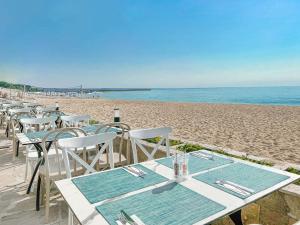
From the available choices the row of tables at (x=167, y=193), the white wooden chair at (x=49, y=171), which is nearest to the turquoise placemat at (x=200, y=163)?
the row of tables at (x=167, y=193)

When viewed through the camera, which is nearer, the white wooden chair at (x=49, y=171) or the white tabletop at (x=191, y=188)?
the white tabletop at (x=191, y=188)

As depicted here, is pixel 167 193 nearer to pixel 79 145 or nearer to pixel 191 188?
pixel 191 188

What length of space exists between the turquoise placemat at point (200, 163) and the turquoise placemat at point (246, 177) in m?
0.09

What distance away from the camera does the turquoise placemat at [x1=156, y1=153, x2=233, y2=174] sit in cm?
160

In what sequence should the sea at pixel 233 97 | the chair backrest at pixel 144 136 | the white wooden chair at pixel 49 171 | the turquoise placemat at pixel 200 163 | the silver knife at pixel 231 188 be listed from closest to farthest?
the silver knife at pixel 231 188, the turquoise placemat at pixel 200 163, the white wooden chair at pixel 49 171, the chair backrest at pixel 144 136, the sea at pixel 233 97

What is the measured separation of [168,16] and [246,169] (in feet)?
50.7

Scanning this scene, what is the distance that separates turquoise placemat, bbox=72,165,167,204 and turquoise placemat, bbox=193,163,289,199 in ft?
0.96

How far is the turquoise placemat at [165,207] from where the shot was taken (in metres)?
0.97

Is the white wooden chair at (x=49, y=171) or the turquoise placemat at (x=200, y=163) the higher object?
the turquoise placemat at (x=200, y=163)

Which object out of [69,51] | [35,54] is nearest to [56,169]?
[35,54]

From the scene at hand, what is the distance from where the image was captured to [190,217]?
977 millimetres

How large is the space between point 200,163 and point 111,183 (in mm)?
695

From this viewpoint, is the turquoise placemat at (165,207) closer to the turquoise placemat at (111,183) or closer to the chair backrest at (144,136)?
the turquoise placemat at (111,183)

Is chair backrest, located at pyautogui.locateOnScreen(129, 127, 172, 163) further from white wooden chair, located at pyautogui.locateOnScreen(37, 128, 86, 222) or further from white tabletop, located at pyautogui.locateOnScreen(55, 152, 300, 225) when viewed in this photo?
white tabletop, located at pyautogui.locateOnScreen(55, 152, 300, 225)
